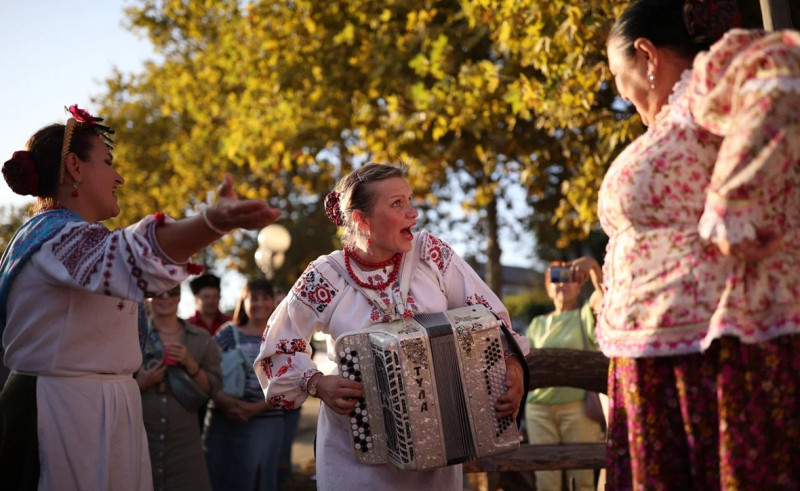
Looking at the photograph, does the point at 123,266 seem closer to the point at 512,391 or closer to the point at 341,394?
the point at 341,394

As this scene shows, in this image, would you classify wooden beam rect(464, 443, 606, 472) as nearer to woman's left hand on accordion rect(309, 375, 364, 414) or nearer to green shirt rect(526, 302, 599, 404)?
green shirt rect(526, 302, 599, 404)

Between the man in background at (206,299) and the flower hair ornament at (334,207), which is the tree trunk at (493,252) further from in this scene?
the flower hair ornament at (334,207)

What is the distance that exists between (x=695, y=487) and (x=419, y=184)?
9104mm

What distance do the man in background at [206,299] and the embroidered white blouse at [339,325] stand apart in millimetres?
4708

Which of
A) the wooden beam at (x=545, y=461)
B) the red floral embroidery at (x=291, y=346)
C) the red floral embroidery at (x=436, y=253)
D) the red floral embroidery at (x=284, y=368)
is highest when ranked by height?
the red floral embroidery at (x=436, y=253)

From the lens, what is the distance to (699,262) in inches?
94.4

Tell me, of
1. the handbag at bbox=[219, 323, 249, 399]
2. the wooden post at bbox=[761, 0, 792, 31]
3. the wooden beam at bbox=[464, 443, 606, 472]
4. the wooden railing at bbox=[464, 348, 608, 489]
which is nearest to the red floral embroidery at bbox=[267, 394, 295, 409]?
the wooden beam at bbox=[464, 443, 606, 472]

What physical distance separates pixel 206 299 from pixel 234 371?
5.56 ft

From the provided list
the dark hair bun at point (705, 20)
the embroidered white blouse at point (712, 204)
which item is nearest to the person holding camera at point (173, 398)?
the embroidered white blouse at point (712, 204)

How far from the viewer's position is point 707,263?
2.39 meters

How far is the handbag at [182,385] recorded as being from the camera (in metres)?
6.11

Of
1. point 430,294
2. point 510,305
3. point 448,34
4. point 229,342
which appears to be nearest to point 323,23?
Answer: point 448,34

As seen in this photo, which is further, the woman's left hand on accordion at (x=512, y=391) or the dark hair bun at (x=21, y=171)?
the woman's left hand on accordion at (x=512, y=391)

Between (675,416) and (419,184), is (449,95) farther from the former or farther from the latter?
(675,416)
